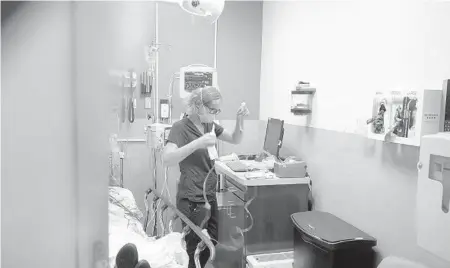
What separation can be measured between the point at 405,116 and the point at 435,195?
503 millimetres

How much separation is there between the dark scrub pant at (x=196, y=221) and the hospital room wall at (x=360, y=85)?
825mm

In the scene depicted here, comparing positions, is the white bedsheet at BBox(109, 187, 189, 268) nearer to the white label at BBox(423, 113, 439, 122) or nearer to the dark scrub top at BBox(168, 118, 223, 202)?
the dark scrub top at BBox(168, 118, 223, 202)

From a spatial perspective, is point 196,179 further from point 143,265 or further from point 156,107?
point 156,107

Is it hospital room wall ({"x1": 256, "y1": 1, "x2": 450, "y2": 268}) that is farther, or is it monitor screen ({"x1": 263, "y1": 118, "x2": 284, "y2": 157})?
Result: monitor screen ({"x1": 263, "y1": 118, "x2": 284, "y2": 157})

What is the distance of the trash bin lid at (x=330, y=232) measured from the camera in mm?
1855

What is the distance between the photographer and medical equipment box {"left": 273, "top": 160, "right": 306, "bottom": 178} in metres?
2.59

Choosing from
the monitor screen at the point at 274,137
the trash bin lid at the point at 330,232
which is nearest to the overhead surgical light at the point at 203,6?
the monitor screen at the point at 274,137

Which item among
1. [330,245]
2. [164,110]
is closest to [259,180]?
[330,245]

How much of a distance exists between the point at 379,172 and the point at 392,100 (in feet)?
1.36

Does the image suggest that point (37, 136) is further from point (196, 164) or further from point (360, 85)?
point (360, 85)

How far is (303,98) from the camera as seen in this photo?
111 inches

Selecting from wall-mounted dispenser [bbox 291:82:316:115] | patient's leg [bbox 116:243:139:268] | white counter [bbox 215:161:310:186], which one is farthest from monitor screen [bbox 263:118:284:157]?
patient's leg [bbox 116:243:139:268]

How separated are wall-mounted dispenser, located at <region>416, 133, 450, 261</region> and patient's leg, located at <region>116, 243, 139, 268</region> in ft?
3.55

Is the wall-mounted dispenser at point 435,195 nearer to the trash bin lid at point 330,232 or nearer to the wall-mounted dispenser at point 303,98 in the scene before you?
the trash bin lid at point 330,232
